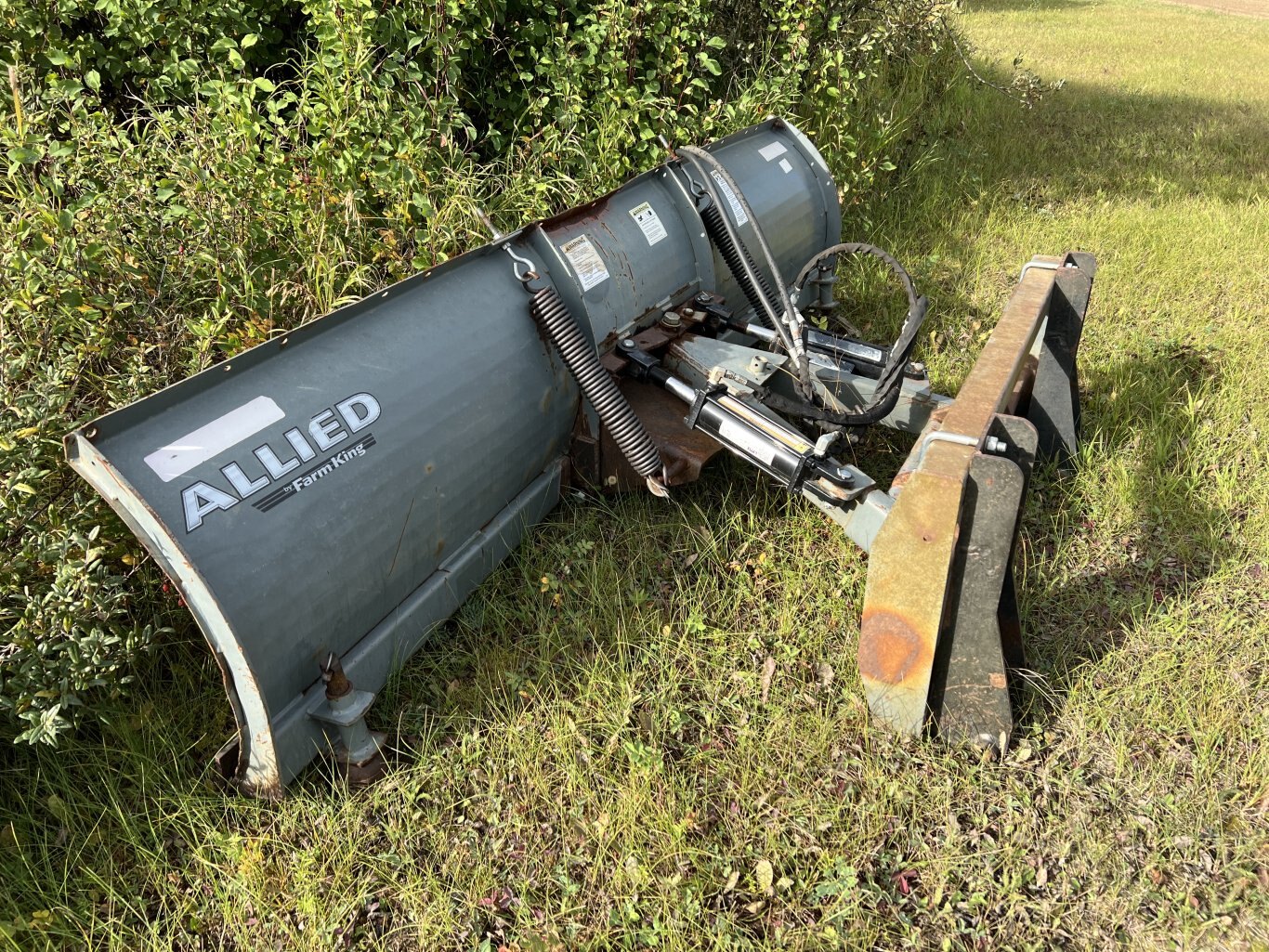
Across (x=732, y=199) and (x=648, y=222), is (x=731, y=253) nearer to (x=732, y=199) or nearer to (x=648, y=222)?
(x=732, y=199)

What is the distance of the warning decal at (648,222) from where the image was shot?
9.98 feet

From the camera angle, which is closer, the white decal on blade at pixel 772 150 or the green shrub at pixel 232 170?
the green shrub at pixel 232 170

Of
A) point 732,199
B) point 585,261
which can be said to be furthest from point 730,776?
point 732,199

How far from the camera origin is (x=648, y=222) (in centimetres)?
308

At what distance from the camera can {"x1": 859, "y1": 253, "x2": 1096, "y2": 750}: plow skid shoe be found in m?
1.91

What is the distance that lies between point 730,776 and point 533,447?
113cm

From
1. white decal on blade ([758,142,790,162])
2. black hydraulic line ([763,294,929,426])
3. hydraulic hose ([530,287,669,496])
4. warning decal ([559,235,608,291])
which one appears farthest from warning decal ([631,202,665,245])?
white decal on blade ([758,142,790,162])

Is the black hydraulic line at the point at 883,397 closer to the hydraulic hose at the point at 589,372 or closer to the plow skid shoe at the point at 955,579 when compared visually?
the plow skid shoe at the point at 955,579

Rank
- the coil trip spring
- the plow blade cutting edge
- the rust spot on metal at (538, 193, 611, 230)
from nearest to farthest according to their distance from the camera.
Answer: the plow blade cutting edge < the rust spot on metal at (538, 193, 611, 230) < the coil trip spring

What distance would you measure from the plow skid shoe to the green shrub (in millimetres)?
1880

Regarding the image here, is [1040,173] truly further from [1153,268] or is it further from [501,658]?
[501,658]

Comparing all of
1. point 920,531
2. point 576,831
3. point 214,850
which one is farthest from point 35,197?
point 920,531

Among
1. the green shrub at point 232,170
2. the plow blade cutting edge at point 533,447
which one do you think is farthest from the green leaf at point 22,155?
the plow blade cutting edge at point 533,447

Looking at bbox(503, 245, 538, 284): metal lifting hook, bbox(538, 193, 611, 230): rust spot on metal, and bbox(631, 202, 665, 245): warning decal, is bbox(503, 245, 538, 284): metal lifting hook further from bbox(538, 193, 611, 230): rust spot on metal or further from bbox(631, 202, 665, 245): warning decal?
bbox(631, 202, 665, 245): warning decal
